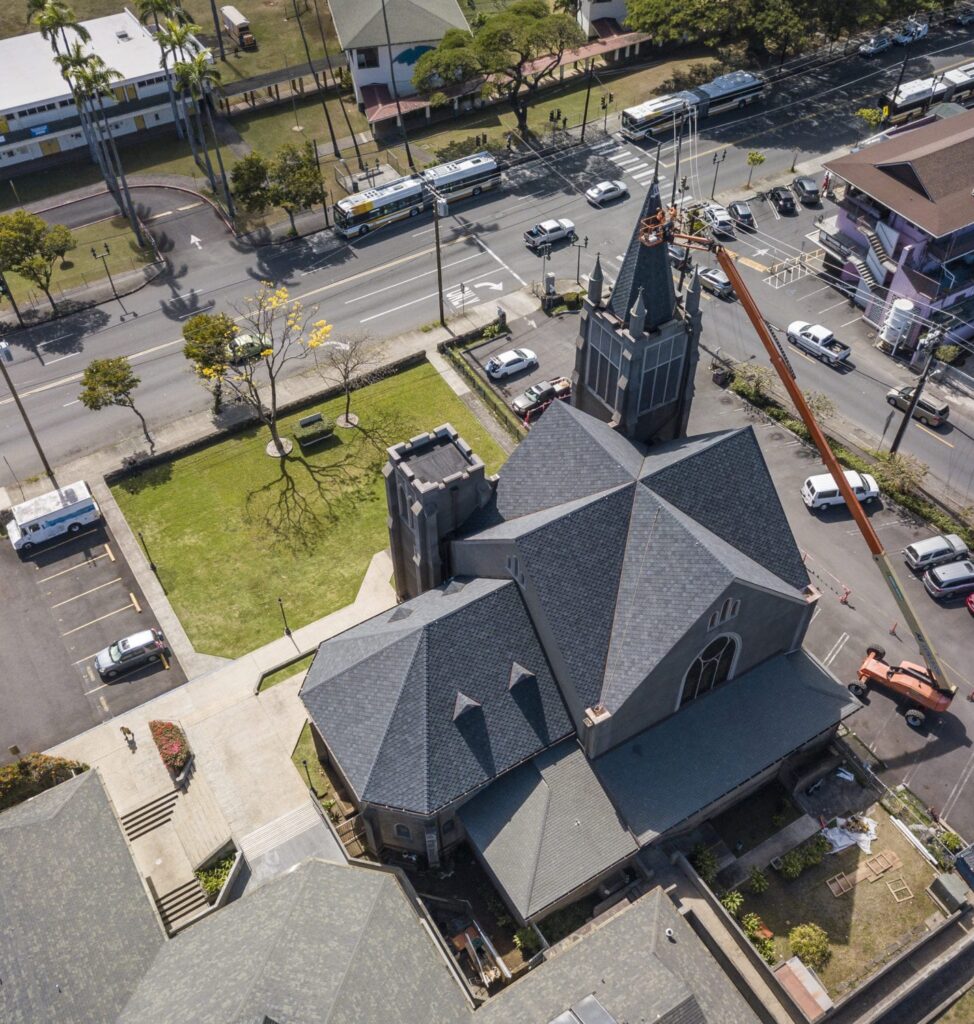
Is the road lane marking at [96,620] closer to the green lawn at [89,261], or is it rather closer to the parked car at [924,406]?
the green lawn at [89,261]

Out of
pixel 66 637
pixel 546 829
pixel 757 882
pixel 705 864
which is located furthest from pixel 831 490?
pixel 66 637

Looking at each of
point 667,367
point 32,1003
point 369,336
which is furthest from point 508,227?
point 32,1003

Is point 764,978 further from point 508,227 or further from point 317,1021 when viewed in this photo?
point 508,227

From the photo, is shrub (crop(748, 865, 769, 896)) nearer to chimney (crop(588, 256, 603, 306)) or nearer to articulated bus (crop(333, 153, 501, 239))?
chimney (crop(588, 256, 603, 306))

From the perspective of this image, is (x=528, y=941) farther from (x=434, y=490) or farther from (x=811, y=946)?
(x=434, y=490)

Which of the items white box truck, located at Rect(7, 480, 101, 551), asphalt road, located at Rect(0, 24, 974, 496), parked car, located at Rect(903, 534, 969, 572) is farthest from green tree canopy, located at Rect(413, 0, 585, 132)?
parked car, located at Rect(903, 534, 969, 572)
